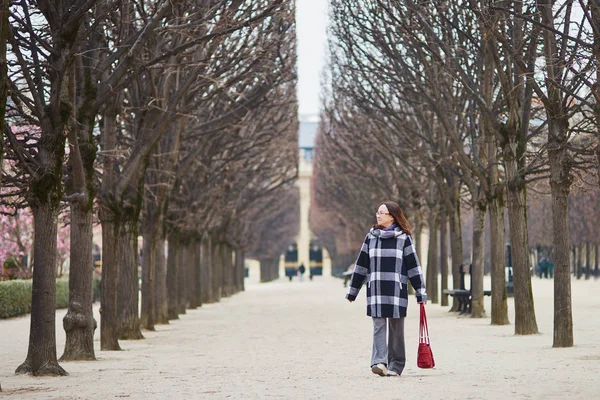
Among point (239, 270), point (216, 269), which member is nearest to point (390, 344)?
point (216, 269)

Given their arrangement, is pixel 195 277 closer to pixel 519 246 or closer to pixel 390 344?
pixel 519 246

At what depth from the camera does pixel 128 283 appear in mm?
21422

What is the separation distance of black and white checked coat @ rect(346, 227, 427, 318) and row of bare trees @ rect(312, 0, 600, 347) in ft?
8.50

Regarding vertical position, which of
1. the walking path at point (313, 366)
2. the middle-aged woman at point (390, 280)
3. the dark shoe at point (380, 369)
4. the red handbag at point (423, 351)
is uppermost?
the middle-aged woman at point (390, 280)

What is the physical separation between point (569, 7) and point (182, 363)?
7.76 m

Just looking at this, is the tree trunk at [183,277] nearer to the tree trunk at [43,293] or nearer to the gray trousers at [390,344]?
the tree trunk at [43,293]

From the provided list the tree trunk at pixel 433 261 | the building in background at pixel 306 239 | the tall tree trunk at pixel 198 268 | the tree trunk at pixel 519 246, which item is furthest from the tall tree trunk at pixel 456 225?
the building in background at pixel 306 239

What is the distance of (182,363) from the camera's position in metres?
16.1

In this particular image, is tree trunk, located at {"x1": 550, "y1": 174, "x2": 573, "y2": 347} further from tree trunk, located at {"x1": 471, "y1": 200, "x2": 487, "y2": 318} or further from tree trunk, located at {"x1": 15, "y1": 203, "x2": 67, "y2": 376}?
tree trunk, located at {"x1": 471, "y1": 200, "x2": 487, "y2": 318}

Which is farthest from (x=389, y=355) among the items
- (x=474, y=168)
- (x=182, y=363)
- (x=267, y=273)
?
(x=267, y=273)

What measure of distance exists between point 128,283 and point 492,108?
8.04 metres

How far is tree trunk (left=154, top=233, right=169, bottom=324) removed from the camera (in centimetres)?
2764

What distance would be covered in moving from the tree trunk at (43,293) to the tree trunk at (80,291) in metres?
2.50

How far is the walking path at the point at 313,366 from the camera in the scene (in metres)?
11.1
